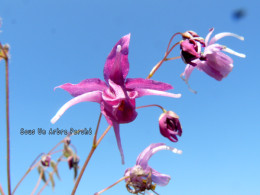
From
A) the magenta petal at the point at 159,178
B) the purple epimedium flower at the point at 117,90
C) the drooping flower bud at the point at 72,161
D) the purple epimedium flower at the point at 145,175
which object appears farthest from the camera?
the magenta petal at the point at 159,178

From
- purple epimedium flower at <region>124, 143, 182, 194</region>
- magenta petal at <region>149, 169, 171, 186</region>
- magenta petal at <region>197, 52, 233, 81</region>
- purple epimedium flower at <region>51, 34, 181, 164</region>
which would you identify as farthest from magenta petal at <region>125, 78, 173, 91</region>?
magenta petal at <region>149, 169, 171, 186</region>

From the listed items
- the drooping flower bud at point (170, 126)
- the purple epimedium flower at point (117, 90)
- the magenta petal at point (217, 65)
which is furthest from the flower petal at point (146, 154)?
the magenta petal at point (217, 65)

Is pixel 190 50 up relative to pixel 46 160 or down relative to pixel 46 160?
up

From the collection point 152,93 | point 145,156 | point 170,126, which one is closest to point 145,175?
point 145,156

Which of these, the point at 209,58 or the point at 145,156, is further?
the point at 145,156

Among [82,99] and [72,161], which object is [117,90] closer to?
[82,99]

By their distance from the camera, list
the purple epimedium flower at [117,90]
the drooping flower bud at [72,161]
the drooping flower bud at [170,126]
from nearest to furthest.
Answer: the drooping flower bud at [72,161] < the purple epimedium flower at [117,90] < the drooping flower bud at [170,126]

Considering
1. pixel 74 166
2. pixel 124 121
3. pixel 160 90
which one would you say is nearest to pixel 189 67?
pixel 160 90

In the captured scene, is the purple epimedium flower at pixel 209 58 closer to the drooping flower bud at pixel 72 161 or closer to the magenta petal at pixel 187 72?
the magenta petal at pixel 187 72

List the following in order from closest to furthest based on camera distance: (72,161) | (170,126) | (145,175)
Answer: (72,161)
(170,126)
(145,175)
